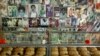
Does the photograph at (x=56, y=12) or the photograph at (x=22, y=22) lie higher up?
the photograph at (x=56, y=12)

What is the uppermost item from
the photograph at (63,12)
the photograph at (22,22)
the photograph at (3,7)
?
the photograph at (3,7)

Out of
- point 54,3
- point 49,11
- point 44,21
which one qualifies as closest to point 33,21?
point 44,21

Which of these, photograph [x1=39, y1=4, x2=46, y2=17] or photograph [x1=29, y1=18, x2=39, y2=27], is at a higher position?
photograph [x1=39, y1=4, x2=46, y2=17]

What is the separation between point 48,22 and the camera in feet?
11.4

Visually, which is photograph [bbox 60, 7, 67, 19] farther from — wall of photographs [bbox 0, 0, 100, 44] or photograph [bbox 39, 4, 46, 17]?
photograph [bbox 39, 4, 46, 17]

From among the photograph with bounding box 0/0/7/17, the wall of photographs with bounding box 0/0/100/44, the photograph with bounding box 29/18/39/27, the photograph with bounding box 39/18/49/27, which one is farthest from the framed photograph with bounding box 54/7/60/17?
the photograph with bounding box 0/0/7/17

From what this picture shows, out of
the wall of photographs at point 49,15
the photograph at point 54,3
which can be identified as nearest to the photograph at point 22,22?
the wall of photographs at point 49,15

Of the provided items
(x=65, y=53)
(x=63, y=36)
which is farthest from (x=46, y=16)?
(x=65, y=53)

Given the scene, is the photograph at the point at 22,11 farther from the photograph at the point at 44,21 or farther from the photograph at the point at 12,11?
the photograph at the point at 44,21

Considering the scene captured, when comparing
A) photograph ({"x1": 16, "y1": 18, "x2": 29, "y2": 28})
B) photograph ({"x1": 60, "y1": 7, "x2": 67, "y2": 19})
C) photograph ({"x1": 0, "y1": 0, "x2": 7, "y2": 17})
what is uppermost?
photograph ({"x1": 0, "y1": 0, "x2": 7, "y2": 17})

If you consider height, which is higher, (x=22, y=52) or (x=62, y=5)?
(x=62, y=5)

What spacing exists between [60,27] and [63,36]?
654 millimetres

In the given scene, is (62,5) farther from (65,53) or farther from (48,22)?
(65,53)

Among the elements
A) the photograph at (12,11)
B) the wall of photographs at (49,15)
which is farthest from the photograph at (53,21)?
the photograph at (12,11)
